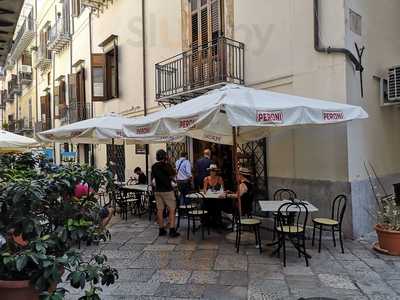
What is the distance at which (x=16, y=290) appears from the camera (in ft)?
9.70

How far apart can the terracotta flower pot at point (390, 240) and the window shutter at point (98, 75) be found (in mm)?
11526

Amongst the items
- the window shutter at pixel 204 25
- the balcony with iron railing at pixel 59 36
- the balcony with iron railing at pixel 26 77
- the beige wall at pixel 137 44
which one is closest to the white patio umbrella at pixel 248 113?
the window shutter at pixel 204 25

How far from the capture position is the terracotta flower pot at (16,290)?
9.64 feet

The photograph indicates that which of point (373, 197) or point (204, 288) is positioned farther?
point (373, 197)

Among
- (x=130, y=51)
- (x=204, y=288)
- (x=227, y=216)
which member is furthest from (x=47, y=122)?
(x=204, y=288)

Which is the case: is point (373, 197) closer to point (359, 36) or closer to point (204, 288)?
point (359, 36)

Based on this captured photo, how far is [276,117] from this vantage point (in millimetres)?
5215

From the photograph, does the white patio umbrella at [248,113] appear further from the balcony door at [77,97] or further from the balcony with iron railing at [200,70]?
the balcony door at [77,97]

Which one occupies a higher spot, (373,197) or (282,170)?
(282,170)

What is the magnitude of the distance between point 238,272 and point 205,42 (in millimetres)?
6467

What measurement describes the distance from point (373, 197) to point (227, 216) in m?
3.01

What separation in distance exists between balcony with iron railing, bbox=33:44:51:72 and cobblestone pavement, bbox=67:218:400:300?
19422mm

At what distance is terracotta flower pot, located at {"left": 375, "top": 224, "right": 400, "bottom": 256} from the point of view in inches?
226

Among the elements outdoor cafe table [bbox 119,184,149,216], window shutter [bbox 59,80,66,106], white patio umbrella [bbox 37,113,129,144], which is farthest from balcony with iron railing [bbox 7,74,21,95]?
outdoor cafe table [bbox 119,184,149,216]
